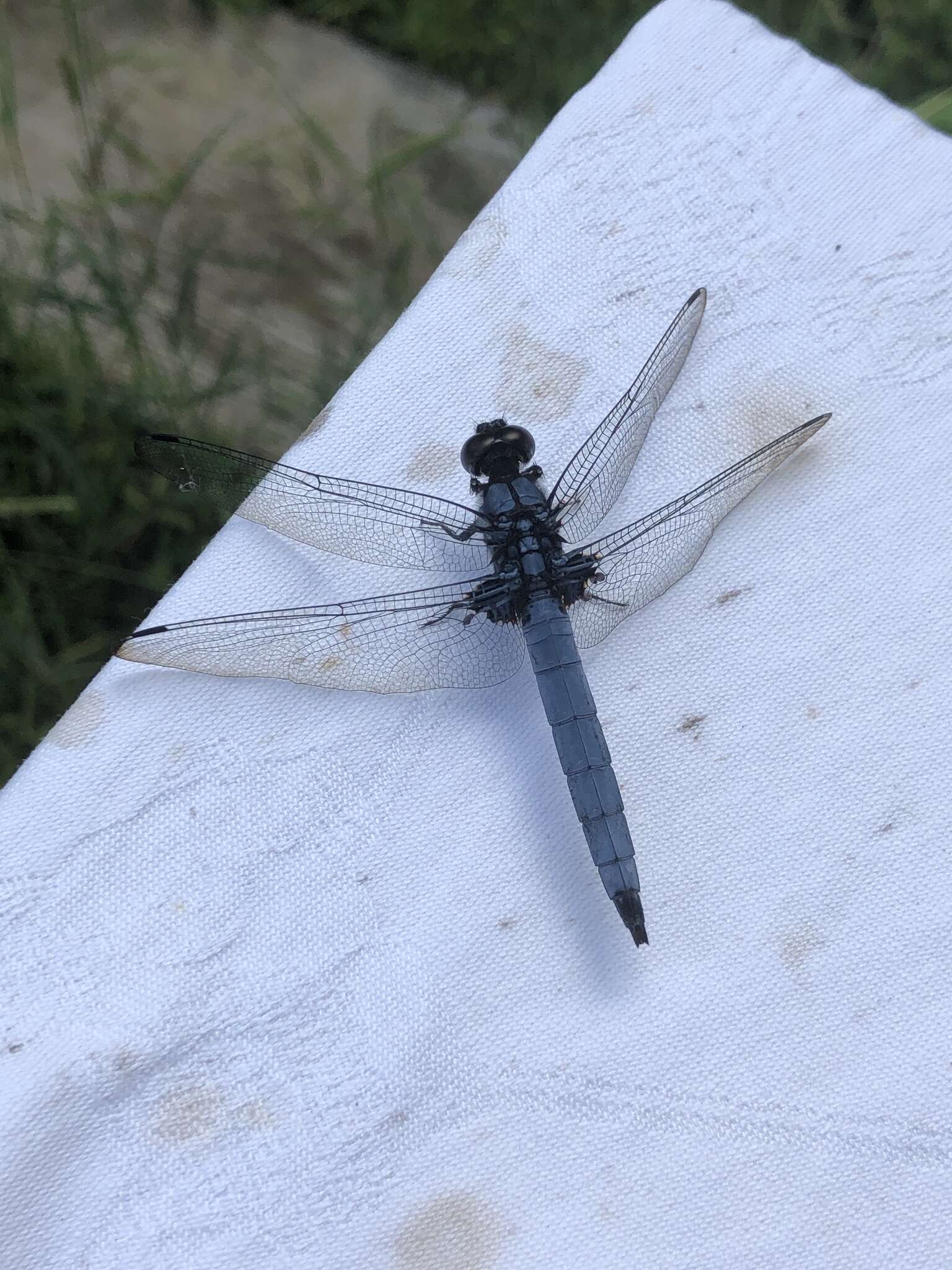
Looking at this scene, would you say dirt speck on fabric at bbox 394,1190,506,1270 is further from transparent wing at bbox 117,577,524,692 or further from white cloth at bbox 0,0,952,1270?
transparent wing at bbox 117,577,524,692

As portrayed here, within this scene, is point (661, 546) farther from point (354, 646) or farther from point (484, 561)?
point (354, 646)

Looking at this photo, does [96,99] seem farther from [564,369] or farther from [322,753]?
Result: [322,753]

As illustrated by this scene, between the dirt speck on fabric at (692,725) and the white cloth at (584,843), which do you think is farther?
the dirt speck on fabric at (692,725)

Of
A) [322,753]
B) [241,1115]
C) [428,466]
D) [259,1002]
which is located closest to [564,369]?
[428,466]

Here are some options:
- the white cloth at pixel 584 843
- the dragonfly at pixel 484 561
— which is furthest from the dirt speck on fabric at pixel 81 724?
the dragonfly at pixel 484 561

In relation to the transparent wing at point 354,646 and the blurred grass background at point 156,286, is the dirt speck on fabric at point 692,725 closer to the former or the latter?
the transparent wing at point 354,646

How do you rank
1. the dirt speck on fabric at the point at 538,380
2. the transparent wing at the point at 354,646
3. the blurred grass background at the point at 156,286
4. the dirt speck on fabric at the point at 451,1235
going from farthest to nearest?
the blurred grass background at the point at 156,286
the dirt speck on fabric at the point at 538,380
the transparent wing at the point at 354,646
the dirt speck on fabric at the point at 451,1235

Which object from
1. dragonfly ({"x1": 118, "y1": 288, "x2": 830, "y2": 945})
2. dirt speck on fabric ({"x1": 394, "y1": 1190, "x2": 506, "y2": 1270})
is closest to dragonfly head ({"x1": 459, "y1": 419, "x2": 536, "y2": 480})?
dragonfly ({"x1": 118, "y1": 288, "x2": 830, "y2": 945})
